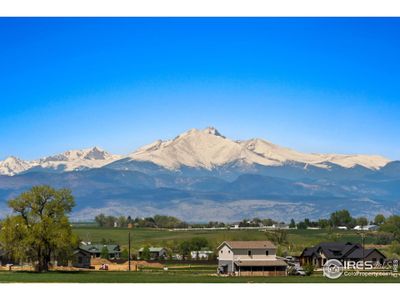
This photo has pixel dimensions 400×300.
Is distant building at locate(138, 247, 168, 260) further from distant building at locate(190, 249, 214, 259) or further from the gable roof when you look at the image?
the gable roof

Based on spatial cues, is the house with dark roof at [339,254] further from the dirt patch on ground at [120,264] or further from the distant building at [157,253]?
the distant building at [157,253]

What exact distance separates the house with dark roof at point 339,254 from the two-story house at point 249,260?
10.3 meters

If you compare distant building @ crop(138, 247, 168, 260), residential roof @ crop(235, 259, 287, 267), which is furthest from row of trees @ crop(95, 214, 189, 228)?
residential roof @ crop(235, 259, 287, 267)

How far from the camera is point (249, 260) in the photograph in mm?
62656

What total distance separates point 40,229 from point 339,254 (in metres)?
31.1

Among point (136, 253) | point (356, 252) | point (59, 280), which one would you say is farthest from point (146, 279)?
point (136, 253)

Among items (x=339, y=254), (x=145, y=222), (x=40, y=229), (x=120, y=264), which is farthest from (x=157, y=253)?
(x=145, y=222)

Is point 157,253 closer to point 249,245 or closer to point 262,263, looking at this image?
point 249,245

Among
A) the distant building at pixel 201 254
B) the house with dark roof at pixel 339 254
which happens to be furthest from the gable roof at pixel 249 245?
the distant building at pixel 201 254

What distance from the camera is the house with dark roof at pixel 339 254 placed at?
241 ft

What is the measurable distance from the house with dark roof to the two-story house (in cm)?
1027

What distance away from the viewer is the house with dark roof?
7350 centimetres
